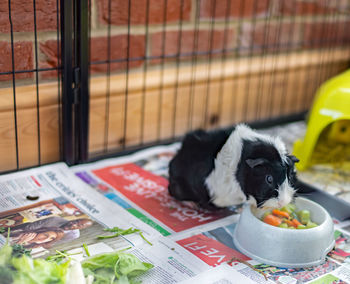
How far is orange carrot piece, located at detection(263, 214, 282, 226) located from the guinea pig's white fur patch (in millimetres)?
A: 62

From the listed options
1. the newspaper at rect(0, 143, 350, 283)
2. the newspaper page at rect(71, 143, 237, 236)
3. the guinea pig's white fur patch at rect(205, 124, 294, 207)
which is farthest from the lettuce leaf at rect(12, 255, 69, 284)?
the guinea pig's white fur patch at rect(205, 124, 294, 207)

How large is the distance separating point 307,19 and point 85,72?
1.13 metres

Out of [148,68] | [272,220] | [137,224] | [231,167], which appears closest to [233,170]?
[231,167]

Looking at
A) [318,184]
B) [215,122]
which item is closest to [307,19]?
[215,122]

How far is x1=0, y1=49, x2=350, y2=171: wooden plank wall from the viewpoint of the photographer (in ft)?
4.97

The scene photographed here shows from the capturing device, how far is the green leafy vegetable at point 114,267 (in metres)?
1.04

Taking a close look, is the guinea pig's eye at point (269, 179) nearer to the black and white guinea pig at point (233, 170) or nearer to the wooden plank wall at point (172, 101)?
the black and white guinea pig at point (233, 170)

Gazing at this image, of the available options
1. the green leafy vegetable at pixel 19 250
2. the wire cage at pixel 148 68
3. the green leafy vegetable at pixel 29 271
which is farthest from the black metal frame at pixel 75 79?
the green leafy vegetable at pixel 29 271

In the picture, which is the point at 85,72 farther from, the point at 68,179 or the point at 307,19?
the point at 307,19

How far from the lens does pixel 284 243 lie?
114cm

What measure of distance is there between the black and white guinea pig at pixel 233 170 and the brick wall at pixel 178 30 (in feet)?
1.52

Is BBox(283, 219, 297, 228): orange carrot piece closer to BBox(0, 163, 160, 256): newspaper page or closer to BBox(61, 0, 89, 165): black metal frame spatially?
BBox(0, 163, 160, 256): newspaper page

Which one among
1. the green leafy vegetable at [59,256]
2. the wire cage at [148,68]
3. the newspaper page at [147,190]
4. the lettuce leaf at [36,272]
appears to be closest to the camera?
the lettuce leaf at [36,272]

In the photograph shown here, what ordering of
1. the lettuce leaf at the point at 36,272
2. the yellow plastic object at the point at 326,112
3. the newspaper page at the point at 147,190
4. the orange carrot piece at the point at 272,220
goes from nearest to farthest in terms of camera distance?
the lettuce leaf at the point at 36,272 → the orange carrot piece at the point at 272,220 → the newspaper page at the point at 147,190 → the yellow plastic object at the point at 326,112
